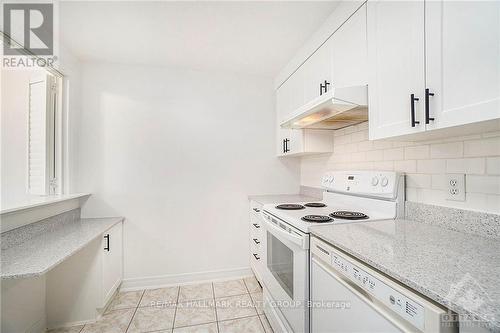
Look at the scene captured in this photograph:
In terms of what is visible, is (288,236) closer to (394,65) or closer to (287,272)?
(287,272)

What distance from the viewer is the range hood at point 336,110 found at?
133 cm

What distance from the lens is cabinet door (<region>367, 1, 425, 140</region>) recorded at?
1037mm

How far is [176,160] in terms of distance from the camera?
251 cm

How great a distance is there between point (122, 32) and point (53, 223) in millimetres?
1683

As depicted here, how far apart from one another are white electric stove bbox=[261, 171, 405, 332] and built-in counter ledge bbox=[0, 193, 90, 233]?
167 cm

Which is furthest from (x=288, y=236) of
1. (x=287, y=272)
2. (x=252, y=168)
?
(x=252, y=168)

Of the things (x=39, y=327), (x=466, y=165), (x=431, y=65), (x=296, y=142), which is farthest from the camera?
(x=296, y=142)

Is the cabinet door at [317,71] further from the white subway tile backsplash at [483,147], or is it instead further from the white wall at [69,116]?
the white wall at [69,116]

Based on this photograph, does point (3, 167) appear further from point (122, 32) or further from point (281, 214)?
point (281, 214)

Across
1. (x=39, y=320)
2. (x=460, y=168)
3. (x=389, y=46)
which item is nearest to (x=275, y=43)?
(x=389, y=46)

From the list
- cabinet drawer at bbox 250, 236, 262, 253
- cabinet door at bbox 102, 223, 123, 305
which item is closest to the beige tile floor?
cabinet door at bbox 102, 223, 123, 305

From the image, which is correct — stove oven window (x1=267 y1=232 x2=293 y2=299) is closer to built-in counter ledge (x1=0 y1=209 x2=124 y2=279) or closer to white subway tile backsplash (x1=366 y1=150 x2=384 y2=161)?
white subway tile backsplash (x1=366 y1=150 x2=384 y2=161)

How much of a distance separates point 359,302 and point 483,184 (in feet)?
2.67

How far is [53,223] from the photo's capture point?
1.90 metres
